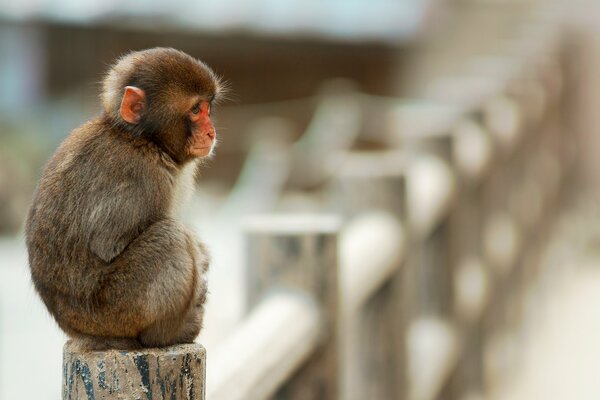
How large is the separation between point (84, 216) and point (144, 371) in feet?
1.02

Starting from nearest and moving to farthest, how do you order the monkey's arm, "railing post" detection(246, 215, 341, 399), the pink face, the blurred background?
the monkey's arm → the pink face → "railing post" detection(246, 215, 341, 399) → the blurred background

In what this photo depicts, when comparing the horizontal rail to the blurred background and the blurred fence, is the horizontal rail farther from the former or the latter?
the blurred background

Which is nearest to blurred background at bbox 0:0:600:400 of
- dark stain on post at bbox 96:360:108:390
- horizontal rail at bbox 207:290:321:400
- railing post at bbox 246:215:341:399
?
railing post at bbox 246:215:341:399

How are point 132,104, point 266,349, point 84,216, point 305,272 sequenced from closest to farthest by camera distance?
1. point 84,216
2. point 132,104
3. point 266,349
4. point 305,272

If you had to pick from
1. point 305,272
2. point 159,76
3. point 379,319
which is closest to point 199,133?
point 159,76

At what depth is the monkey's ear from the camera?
6.09ft

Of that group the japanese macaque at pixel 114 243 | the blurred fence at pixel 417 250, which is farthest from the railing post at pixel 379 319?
the japanese macaque at pixel 114 243

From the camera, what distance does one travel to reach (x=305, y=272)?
2.66 meters

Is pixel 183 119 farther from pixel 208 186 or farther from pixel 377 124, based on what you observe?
pixel 208 186

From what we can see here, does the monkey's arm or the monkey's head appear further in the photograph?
the monkey's head

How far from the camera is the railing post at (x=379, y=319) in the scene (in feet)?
11.0

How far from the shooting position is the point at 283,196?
811cm

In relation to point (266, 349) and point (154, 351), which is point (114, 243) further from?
point (266, 349)

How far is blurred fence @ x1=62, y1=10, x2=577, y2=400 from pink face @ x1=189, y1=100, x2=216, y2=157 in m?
0.48
